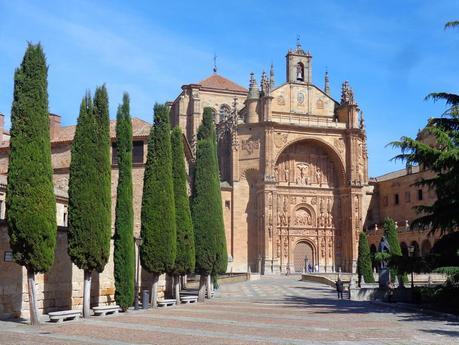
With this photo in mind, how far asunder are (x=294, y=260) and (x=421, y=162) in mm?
37053

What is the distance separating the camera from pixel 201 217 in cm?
2603

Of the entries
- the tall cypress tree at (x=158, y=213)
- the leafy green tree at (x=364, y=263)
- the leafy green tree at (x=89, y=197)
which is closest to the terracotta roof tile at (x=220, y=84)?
the leafy green tree at (x=364, y=263)

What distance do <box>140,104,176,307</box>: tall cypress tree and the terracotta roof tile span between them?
4503cm

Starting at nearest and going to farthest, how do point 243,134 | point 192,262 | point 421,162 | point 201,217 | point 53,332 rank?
1. point 53,332
2. point 421,162
3. point 192,262
4. point 201,217
5. point 243,134

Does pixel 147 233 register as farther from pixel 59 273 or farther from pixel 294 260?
pixel 294 260

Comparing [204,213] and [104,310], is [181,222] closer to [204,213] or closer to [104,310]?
[204,213]

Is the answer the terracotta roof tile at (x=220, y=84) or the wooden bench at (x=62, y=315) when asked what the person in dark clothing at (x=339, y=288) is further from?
the terracotta roof tile at (x=220, y=84)

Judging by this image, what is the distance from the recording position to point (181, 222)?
2381cm

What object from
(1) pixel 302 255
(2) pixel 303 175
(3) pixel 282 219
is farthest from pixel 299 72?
(1) pixel 302 255

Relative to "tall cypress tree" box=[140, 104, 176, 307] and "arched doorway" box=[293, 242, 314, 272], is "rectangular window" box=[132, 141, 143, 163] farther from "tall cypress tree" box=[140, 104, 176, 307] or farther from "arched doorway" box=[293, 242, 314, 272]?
"arched doorway" box=[293, 242, 314, 272]

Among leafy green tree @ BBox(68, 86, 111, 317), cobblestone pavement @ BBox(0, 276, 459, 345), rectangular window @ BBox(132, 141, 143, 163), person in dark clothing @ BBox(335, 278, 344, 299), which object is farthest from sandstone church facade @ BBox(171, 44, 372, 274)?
leafy green tree @ BBox(68, 86, 111, 317)

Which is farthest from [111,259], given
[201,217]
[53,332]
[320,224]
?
[320,224]

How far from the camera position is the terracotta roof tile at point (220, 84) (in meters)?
67.9

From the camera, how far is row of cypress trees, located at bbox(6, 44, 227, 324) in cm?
1527
